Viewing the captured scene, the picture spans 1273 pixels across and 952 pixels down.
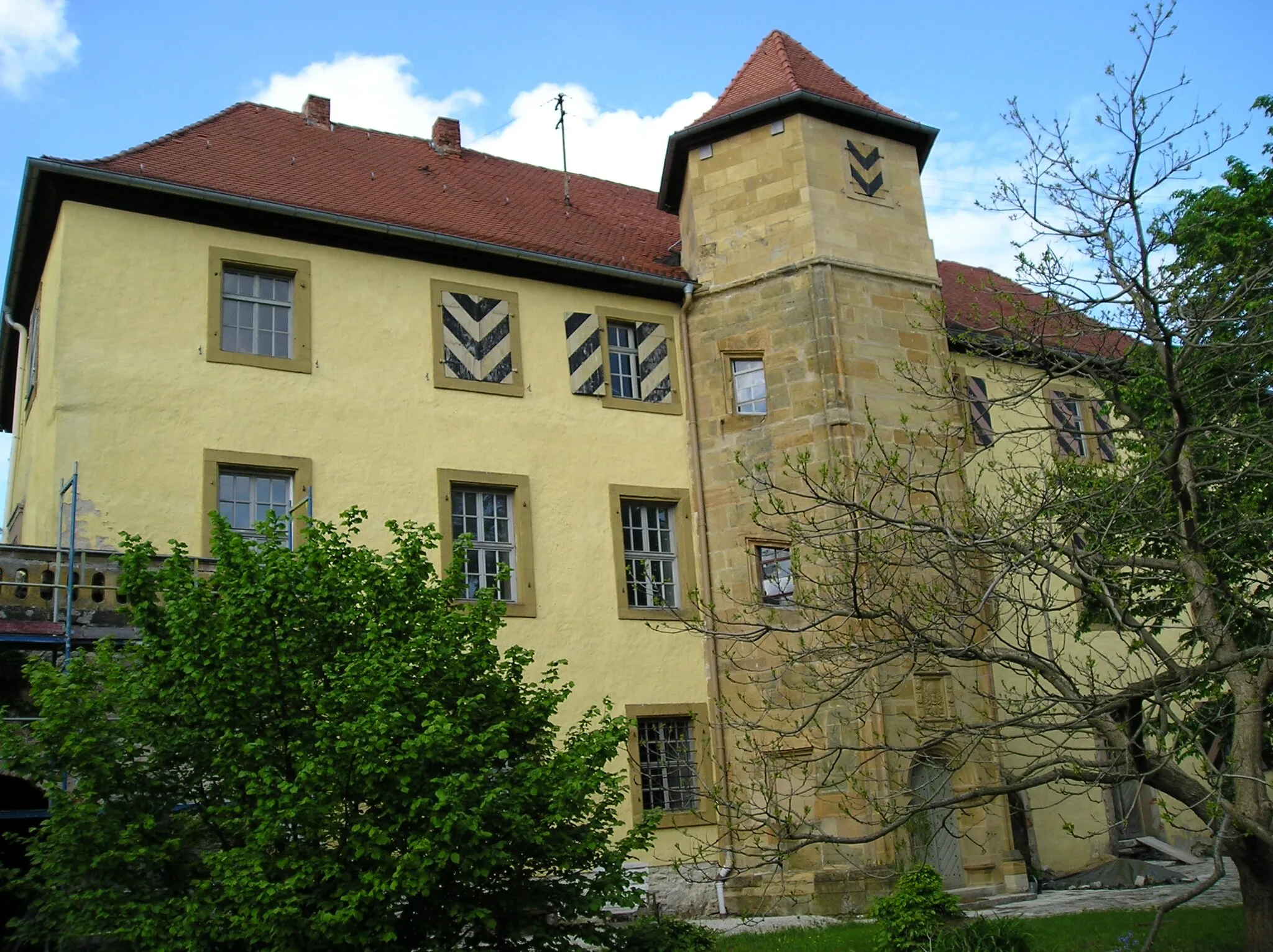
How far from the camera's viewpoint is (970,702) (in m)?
15.5

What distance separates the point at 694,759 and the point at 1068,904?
15.1 ft

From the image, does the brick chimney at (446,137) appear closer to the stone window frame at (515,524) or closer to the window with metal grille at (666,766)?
the stone window frame at (515,524)

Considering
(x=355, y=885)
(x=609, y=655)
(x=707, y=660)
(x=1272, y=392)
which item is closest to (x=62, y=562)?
(x=355, y=885)

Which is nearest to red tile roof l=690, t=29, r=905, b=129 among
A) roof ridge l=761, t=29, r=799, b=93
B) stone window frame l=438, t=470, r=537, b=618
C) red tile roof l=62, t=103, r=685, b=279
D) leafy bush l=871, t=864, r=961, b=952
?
roof ridge l=761, t=29, r=799, b=93

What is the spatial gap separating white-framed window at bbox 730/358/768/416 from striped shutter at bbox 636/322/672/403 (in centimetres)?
85

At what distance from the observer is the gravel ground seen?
13602 millimetres

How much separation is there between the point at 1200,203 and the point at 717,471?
21.2ft

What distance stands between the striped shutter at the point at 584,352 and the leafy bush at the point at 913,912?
23.0ft

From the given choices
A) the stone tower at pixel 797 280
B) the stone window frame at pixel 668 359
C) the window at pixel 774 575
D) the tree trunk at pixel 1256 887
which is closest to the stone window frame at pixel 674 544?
the stone tower at pixel 797 280

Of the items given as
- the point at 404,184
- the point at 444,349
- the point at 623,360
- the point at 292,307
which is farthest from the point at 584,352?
the point at 292,307

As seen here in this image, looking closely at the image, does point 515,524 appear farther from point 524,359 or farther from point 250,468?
point 250,468

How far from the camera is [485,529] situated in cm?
1501

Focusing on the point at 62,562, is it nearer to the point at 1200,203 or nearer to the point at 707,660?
the point at 707,660

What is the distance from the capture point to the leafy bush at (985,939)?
1039 centimetres
